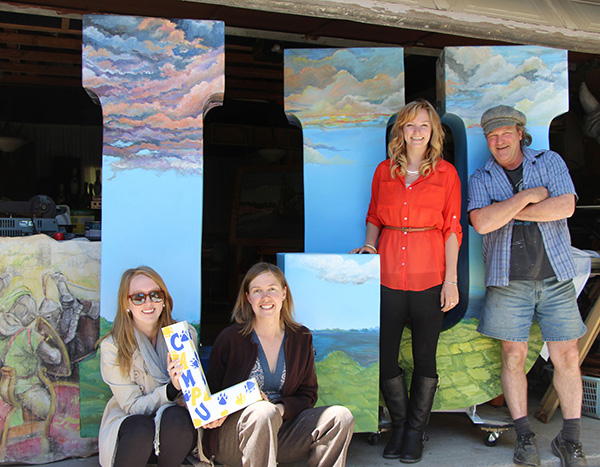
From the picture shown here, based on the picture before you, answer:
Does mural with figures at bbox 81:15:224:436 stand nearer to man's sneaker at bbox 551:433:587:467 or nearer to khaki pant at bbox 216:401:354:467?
khaki pant at bbox 216:401:354:467

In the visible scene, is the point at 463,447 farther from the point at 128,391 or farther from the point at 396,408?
the point at 128,391

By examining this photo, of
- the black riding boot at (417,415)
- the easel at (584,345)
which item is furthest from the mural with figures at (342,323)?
the easel at (584,345)

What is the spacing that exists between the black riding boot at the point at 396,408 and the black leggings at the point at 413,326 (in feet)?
0.14

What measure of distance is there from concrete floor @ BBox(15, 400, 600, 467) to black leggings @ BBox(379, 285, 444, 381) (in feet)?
1.49

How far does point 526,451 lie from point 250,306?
169 centimetres

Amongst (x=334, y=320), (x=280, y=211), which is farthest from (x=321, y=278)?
(x=280, y=211)

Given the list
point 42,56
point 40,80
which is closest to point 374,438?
point 42,56

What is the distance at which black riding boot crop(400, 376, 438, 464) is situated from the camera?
9.52 ft

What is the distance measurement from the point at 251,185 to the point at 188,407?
17.7 ft

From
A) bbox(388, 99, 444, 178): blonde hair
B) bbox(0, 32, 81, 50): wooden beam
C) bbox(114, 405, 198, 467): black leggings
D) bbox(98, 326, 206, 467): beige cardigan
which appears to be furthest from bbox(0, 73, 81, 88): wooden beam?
bbox(114, 405, 198, 467): black leggings

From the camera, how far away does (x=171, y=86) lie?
2984 mm

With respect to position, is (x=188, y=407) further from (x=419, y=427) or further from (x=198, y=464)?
(x=419, y=427)

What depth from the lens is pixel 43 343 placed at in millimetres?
2879

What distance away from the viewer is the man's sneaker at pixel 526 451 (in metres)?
2.91
